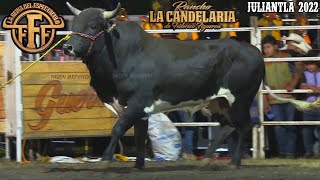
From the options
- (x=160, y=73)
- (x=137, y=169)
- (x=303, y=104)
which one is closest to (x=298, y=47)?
(x=303, y=104)

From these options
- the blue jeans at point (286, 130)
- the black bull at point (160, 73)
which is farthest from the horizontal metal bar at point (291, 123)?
the black bull at point (160, 73)

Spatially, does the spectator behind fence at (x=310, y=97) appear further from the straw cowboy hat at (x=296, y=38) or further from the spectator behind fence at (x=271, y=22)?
the spectator behind fence at (x=271, y=22)

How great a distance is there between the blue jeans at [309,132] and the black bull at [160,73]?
2.02 meters

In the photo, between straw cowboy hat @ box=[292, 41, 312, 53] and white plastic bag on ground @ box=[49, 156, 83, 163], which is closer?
white plastic bag on ground @ box=[49, 156, 83, 163]

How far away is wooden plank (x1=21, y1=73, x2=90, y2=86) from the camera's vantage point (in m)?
11.2

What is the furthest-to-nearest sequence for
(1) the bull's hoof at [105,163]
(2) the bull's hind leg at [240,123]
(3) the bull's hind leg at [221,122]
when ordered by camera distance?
(3) the bull's hind leg at [221,122]
(2) the bull's hind leg at [240,123]
(1) the bull's hoof at [105,163]

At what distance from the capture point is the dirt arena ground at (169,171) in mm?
9016

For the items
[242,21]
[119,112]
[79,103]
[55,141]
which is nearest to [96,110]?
[79,103]

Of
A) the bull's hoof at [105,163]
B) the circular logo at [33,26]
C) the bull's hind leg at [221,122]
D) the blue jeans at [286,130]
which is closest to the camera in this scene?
the bull's hoof at [105,163]

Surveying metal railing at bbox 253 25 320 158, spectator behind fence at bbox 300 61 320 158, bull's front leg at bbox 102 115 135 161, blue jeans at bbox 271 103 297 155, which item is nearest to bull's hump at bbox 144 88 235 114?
bull's front leg at bbox 102 115 135 161

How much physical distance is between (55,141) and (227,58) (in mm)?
3847

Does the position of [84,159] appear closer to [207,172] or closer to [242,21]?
[207,172]

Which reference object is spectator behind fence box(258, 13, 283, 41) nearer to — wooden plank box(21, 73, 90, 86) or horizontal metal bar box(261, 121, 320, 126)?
horizontal metal bar box(261, 121, 320, 126)

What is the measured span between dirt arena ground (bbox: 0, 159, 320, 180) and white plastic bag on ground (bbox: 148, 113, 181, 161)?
0.37 m
